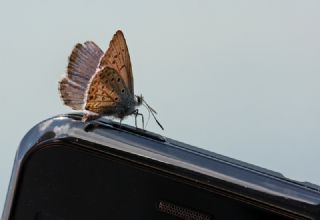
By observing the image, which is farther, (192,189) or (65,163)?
(65,163)

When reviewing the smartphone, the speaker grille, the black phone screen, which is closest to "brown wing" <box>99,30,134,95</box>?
the smartphone

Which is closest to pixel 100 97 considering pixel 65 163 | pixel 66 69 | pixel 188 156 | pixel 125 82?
pixel 125 82

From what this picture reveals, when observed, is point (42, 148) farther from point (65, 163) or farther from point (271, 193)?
point (271, 193)

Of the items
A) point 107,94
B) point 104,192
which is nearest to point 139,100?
point 107,94

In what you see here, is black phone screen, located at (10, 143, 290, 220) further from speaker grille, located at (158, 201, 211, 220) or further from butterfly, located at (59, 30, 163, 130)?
butterfly, located at (59, 30, 163, 130)

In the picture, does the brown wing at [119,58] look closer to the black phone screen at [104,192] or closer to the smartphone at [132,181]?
the smartphone at [132,181]

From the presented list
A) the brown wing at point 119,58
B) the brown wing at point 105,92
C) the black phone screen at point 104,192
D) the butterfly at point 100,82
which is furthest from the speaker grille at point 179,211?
the brown wing at point 119,58

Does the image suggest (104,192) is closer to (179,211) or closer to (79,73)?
(179,211)
